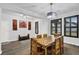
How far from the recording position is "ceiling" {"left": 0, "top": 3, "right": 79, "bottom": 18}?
7.50 ft

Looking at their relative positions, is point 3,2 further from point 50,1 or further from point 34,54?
point 34,54

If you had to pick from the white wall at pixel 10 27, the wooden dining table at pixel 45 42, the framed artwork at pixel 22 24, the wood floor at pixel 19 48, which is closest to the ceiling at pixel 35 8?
the white wall at pixel 10 27

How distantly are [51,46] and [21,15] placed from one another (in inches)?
42.5

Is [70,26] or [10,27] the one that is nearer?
[10,27]

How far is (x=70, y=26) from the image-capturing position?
8.52ft

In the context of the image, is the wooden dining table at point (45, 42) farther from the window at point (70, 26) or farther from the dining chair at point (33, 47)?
the window at point (70, 26)

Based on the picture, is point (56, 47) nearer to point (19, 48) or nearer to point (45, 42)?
point (45, 42)

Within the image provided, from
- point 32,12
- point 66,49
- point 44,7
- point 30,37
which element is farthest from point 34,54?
point 44,7

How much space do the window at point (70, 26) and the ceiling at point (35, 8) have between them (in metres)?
0.26

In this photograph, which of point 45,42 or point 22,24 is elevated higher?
point 22,24

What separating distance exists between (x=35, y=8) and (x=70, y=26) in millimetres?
1041

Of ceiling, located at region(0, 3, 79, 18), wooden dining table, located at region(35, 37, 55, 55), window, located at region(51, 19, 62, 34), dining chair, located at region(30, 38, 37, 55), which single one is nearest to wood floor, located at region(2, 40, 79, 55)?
dining chair, located at region(30, 38, 37, 55)

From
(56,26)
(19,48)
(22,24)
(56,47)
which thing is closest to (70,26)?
(56,26)

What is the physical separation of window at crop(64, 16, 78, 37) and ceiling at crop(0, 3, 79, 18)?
0.26 metres
